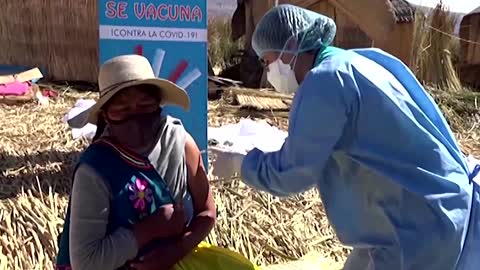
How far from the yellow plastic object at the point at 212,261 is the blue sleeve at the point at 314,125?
31 centimetres

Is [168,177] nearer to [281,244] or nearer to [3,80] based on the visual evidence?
[281,244]

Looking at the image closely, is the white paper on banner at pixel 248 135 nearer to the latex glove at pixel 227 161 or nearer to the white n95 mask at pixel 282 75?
the latex glove at pixel 227 161

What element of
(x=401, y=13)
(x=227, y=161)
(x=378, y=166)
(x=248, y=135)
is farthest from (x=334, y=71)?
(x=401, y=13)

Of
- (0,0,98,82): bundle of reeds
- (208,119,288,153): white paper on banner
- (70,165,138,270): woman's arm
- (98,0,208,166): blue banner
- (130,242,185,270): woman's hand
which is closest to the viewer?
(70,165,138,270): woman's arm

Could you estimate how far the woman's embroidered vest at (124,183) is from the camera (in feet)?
7.32

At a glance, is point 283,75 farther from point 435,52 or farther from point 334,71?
point 435,52

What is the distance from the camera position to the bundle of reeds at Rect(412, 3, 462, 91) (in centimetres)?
931

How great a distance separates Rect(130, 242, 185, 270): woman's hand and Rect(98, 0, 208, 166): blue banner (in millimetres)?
1685

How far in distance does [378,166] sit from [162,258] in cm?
70

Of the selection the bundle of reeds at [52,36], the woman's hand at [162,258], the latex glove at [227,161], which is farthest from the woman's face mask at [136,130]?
the bundle of reeds at [52,36]

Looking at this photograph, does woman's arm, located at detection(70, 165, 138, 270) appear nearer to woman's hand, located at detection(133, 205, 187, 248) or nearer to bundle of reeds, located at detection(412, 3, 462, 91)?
woman's hand, located at detection(133, 205, 187, 248)

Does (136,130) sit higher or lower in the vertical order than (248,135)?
higher

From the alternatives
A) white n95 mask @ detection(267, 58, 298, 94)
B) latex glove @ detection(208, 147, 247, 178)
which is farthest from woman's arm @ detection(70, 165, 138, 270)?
white n95 mask @ detection(267, 58, 298, 94)

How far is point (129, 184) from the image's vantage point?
225 cm
